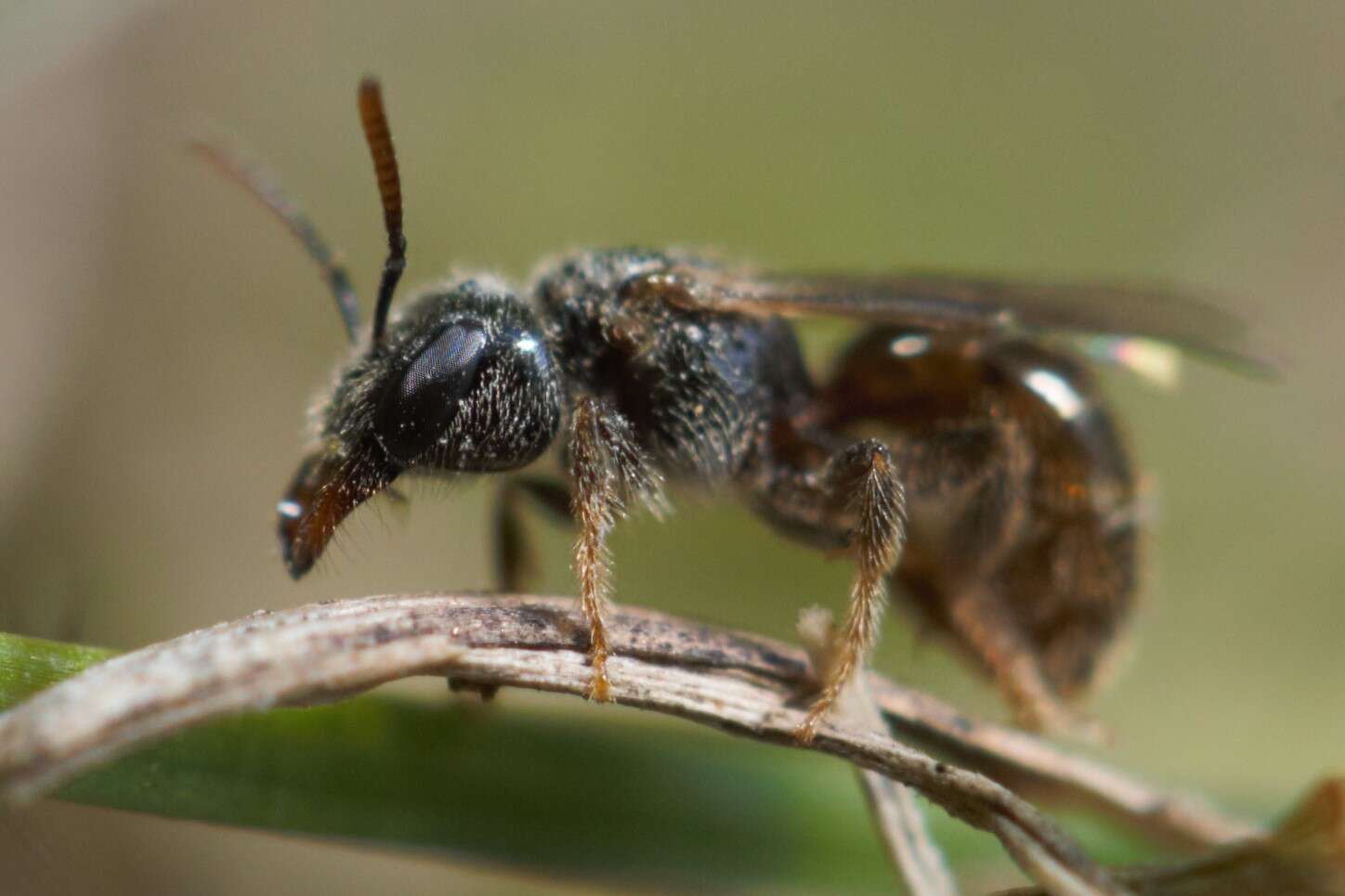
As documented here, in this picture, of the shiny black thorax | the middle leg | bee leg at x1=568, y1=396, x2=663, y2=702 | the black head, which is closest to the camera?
bee leg at x1=568, y1=396, x2=663, y2=702

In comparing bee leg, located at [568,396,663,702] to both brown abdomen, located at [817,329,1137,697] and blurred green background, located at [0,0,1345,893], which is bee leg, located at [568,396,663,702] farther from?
blurred green background, located at [0,0,1345,893]

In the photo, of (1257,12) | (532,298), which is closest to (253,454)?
(532,298)

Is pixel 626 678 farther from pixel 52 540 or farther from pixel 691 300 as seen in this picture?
pixel 52 540

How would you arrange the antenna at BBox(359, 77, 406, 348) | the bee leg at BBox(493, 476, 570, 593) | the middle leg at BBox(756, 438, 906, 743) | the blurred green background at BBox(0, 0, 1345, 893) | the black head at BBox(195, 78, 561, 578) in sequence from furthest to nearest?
the blurred green background at BBox(0, 0, 1345, 893) < the bee leg at BBox(493, 476, 570, 593) < the black head at BBox(195, 78, 561, 578) < the antenna at BBox(359, 77, 406, 348) < the middle leg at BBox(756, 438, 906, 743)

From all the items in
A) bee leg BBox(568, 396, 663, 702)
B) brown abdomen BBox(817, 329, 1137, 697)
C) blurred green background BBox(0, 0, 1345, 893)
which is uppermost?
blurred green background BBox(0, 0, 1345, 893)

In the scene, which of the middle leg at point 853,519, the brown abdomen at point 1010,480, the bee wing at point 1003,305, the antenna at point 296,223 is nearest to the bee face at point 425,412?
the antenna at point 296,223

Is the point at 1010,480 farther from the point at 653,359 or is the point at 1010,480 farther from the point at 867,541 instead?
the point at 653,359

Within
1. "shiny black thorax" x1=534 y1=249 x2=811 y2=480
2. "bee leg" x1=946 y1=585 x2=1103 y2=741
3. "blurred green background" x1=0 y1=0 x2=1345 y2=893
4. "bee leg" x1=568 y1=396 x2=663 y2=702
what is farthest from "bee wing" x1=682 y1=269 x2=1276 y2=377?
"blurred green background" x1=0 y1=0 x2=1345 y2=893

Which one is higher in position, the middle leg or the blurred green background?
the blurred green background
